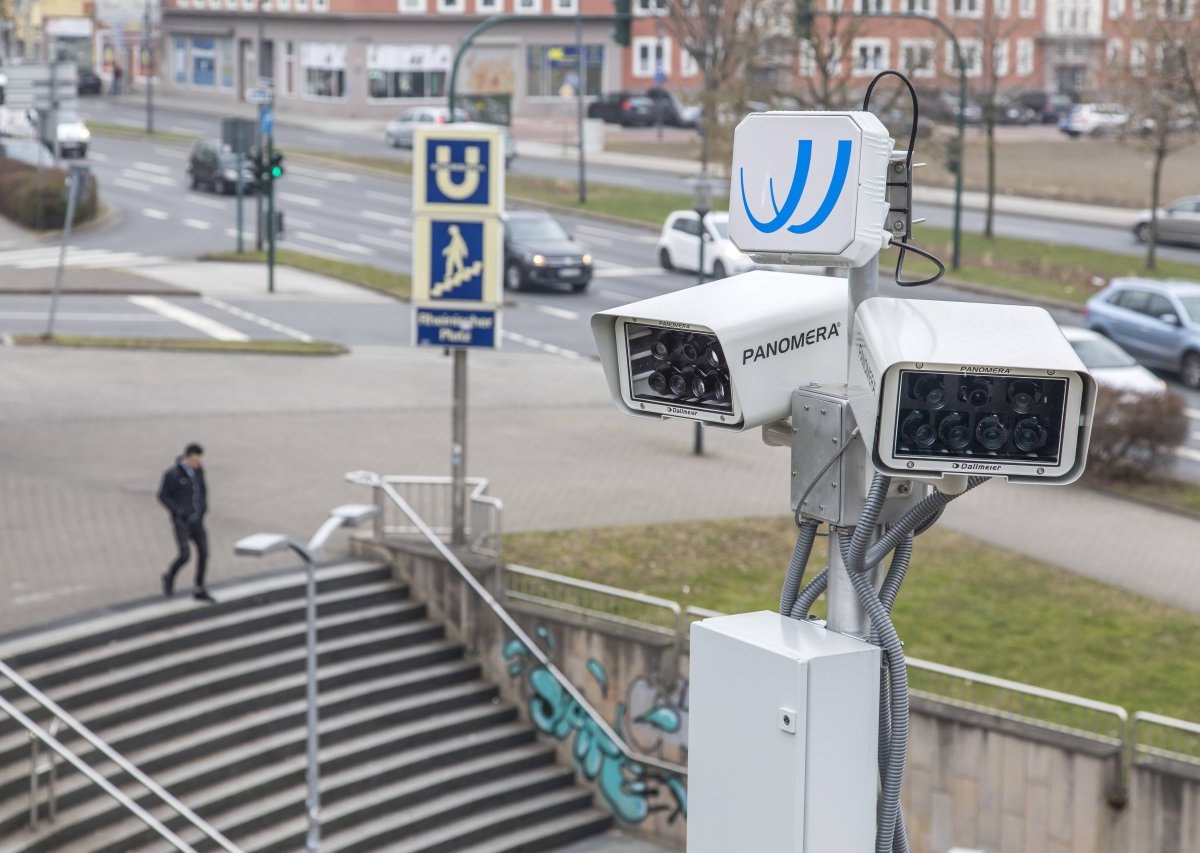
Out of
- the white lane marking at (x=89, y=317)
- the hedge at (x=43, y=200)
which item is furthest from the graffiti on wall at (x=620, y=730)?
the hedge at (x=43, y=200)

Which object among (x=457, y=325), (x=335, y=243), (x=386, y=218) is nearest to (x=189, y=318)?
(x=335, y=243)

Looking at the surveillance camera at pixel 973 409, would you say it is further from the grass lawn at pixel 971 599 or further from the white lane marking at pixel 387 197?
the white lane marking at pixel 387 197

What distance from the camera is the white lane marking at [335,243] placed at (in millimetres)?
39947

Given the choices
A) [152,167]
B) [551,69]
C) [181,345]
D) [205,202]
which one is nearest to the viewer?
[181,345]

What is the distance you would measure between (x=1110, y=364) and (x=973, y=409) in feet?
69.3

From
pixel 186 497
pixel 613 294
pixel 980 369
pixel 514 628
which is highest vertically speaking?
pixel 980 369

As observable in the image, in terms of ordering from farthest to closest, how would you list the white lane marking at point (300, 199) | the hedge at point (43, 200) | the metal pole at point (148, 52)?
the metal pole at point (148, 52) → the white lane marking at point (300, 199) → the hedge at point (43, 200)

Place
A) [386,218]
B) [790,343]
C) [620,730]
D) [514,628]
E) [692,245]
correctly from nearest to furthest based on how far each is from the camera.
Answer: [790,343] → [620,730] → [514,628] → [692,245] → [386,218]

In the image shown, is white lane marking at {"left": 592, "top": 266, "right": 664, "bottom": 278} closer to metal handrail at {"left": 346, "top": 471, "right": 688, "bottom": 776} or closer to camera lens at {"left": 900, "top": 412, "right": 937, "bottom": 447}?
metal handrail at {"left": 346, "top": 471, "right": 688, "bottom": 776}

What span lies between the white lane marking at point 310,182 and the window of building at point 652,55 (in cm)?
3057

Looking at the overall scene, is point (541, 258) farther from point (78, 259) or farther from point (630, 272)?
point (78, 259)

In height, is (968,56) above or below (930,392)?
above

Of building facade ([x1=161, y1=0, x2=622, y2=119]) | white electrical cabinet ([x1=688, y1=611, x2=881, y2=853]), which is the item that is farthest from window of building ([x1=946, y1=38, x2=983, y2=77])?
white electrical cabinet ([x1=688, y1=611, x2=881, y2=853])

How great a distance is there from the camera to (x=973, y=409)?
12.8ft
